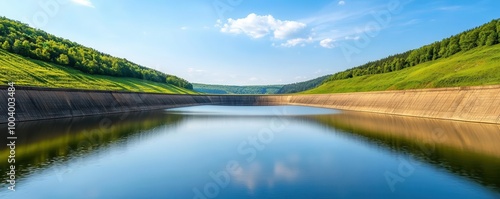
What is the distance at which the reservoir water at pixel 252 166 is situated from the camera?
18719mm

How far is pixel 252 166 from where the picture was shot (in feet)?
84.1

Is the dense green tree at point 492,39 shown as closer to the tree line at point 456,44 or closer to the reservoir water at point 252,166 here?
the tree line at point 456,44

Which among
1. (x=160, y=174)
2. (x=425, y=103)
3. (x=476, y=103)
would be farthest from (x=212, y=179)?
(x=425, y=103)

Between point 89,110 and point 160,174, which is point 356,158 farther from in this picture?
point 89,110

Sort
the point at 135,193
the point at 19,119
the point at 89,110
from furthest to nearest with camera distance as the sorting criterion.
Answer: the point at 89,110, the point at 19,119, the point at 135,193

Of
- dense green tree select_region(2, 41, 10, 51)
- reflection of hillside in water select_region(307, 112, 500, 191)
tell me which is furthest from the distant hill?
dense green tree select_region(2, 41, 10, 51)

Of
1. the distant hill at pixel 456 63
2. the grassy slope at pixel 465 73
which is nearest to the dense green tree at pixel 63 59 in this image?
the distant hill at pixel 456 63

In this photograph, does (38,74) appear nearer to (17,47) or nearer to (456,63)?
(17,47)

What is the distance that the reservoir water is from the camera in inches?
737

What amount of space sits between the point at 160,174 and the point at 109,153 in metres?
9.68

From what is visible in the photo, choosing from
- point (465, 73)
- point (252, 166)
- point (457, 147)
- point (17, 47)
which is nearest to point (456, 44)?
point (465, 73)

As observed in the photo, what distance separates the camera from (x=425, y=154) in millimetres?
29938

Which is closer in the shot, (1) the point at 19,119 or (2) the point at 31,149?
(2) the point at 31,149

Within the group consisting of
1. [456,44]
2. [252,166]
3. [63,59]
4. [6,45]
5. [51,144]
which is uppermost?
[456,44]
